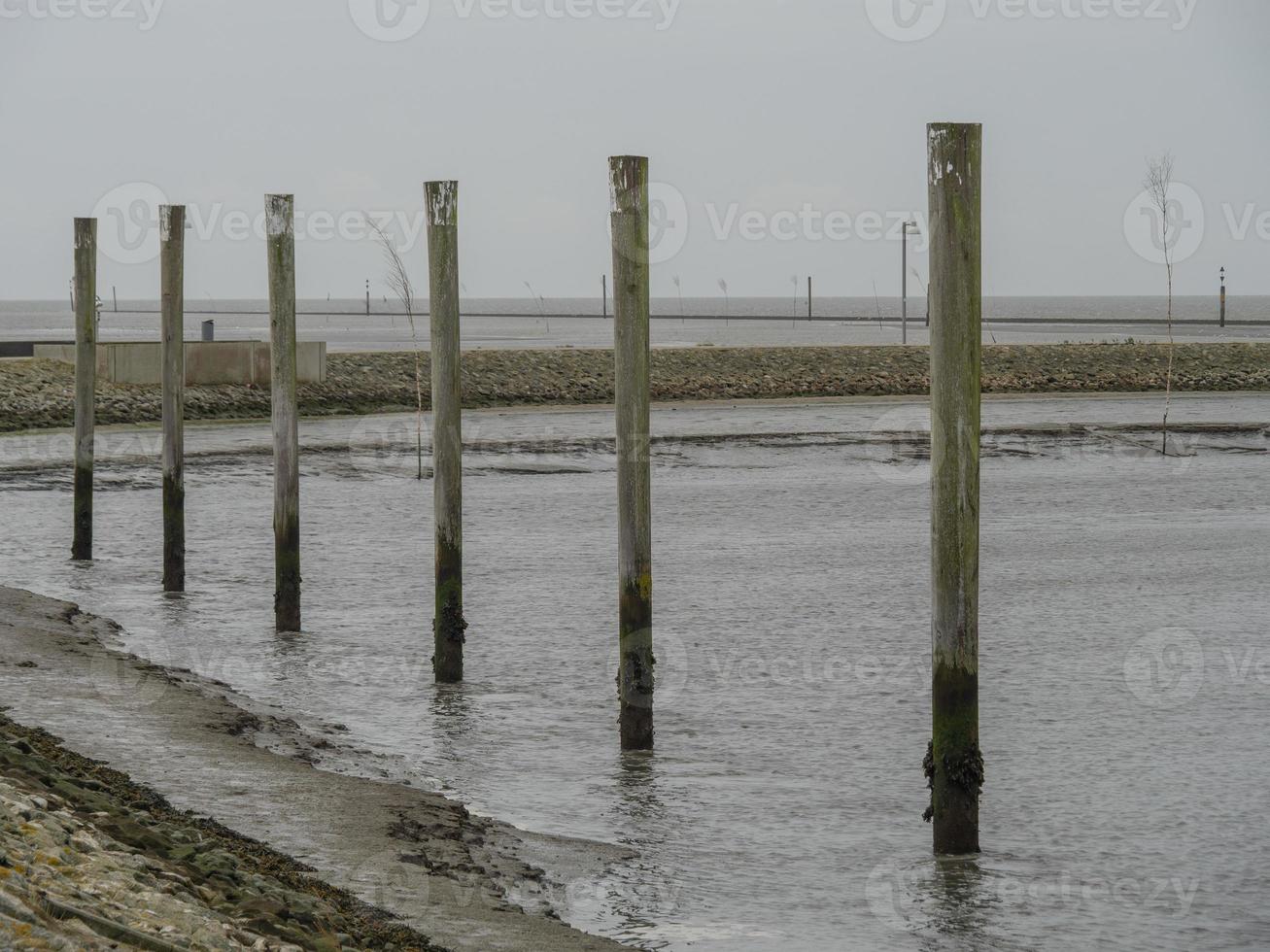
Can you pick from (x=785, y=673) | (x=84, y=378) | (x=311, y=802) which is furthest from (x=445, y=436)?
(x=84, y=378)

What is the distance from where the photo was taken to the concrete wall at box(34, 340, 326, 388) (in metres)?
36.2

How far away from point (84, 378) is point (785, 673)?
9.05 metres

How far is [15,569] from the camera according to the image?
59.0ft

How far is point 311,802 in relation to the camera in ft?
29.3

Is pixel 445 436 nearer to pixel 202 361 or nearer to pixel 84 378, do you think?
pixel 84 378

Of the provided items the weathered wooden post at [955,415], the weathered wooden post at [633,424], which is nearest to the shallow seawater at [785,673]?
the weathered wooden post at [633,424]

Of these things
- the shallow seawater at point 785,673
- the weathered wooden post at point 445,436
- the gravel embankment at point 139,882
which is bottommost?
the shallow seawater at point 785,673

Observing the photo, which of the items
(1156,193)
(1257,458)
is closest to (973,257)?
(1257,458)

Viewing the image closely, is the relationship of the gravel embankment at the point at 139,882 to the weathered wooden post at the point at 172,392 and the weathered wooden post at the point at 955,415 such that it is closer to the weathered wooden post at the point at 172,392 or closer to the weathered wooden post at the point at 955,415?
the weathered wooden post at the point at 955,415

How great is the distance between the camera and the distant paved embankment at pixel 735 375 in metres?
40.3

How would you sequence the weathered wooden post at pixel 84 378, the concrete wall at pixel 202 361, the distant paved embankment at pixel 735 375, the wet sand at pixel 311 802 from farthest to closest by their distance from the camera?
the distant paved embankment at pixel 735 375, the concrete wall at pixel 202 361, the weathered wooden post at pixel 84 378, the wet sand at pixel 311 802

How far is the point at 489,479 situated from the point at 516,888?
72.3 feet

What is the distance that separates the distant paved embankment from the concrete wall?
0.33 metres

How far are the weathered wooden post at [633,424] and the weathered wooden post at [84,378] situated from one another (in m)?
9.27
